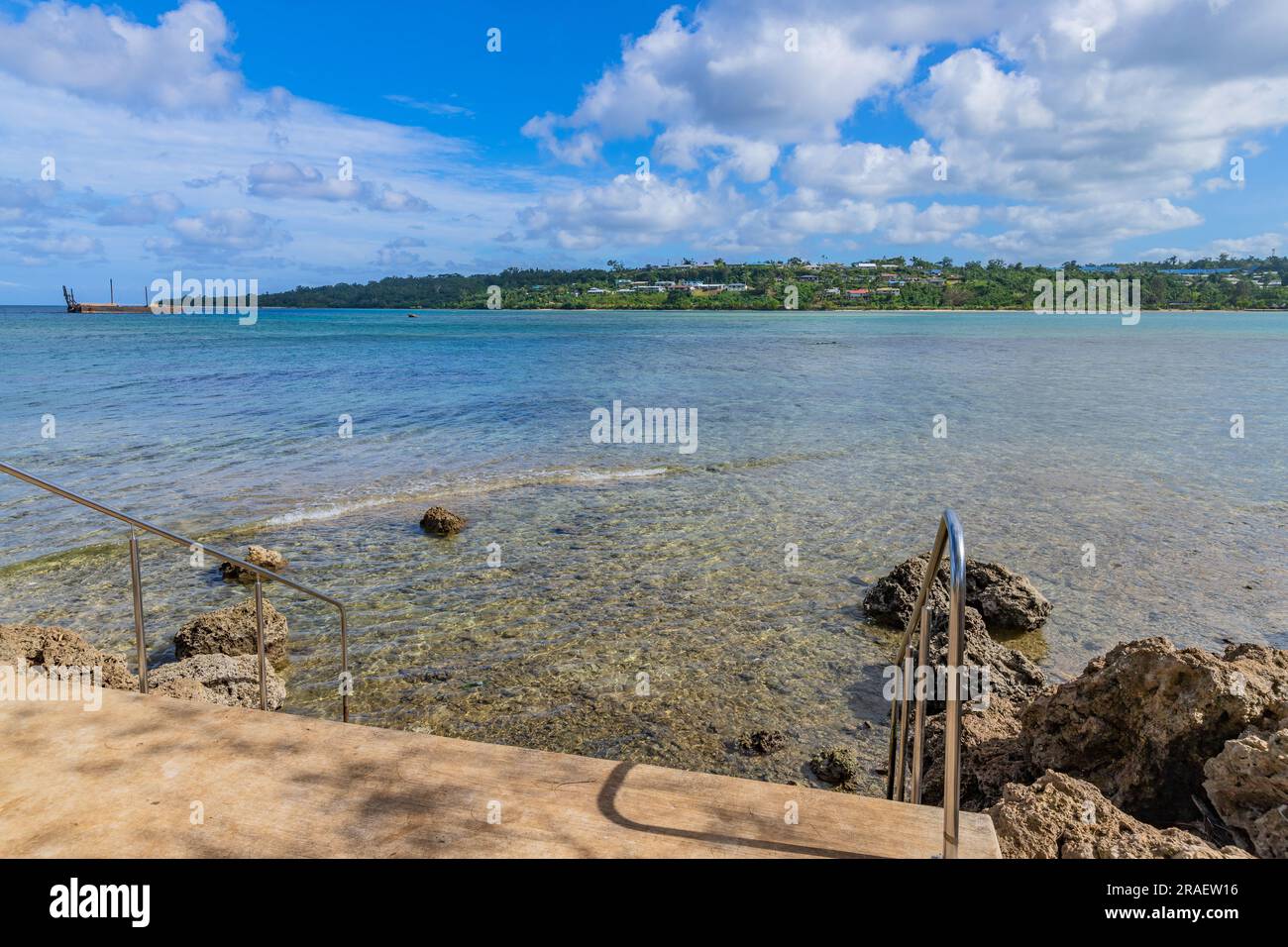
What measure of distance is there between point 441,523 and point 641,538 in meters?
3.04

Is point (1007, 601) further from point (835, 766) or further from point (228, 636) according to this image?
point (228, 636)

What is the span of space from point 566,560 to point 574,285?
185 metres

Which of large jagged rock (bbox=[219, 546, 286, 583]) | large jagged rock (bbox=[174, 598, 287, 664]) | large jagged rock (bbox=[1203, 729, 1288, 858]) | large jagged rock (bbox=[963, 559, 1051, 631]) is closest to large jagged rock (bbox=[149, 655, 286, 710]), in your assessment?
large jagged rock (bbox=[174, 598, 287, 664])

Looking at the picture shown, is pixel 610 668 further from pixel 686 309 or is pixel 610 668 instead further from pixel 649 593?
pixel 686 309

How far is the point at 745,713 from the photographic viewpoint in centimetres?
683

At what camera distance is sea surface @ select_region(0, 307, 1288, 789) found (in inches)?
286

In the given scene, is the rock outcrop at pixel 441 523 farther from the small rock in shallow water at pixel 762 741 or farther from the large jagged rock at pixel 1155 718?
the large jagged rock at pixel 1155 718

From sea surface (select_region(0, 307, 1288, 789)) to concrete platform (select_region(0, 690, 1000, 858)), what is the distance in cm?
283

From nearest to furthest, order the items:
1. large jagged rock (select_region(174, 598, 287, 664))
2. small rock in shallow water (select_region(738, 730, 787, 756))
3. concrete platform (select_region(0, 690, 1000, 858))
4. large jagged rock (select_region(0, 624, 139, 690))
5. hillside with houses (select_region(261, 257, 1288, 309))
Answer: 1. concrete platform (select_region(0, 690, 1000, 858))
2. large jagged rock (select_region(0, 624, 139, 690))
3. small rock in shallow water (select_region(738, 730, 787, 756))
4. large jagged rock (select_region(174, 598, 287, 664))
5. hillside with houses (select_region(261, 257, 1288, 309))

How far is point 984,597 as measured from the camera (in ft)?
27.9

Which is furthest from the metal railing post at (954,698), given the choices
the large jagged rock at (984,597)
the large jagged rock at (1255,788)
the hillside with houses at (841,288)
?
the hillside with houses at (841,288)

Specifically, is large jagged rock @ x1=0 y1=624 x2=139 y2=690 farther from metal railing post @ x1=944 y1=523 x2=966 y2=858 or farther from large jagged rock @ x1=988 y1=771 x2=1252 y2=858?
large jagged rock @ x1=988 y1=771 x2=1252 y2=858

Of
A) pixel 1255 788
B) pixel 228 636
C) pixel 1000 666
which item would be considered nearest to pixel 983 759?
pixel 1255 788

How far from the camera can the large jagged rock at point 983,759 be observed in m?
4.79
